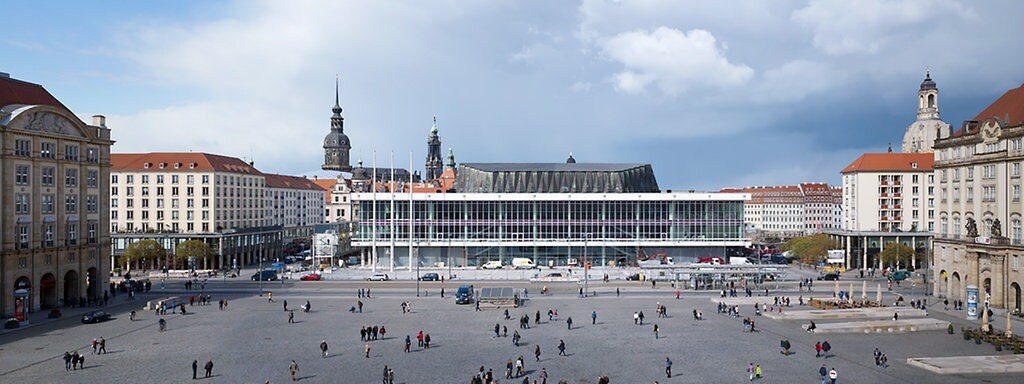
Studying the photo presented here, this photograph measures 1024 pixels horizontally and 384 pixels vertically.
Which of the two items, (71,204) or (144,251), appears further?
(144,251)

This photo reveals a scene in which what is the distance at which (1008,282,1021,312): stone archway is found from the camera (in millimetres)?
70688

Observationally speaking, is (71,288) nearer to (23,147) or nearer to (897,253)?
(23,147)

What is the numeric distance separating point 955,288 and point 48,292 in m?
84.2

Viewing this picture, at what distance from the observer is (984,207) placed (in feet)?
248

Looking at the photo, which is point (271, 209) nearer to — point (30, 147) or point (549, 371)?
point (30, 147)

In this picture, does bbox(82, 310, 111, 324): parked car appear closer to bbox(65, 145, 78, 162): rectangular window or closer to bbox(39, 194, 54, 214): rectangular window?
bbox(39, 194, 54, 214): rectangular window

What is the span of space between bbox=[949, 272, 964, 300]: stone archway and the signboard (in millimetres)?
11100

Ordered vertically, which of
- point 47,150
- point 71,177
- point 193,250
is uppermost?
point 47,150

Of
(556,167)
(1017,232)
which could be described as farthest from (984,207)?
(556,167)

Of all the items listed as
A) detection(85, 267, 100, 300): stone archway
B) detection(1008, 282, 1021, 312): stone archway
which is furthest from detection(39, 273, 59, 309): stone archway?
detection(1008, 282, 1021, 312): stone archway

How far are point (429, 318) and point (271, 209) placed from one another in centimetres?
9047

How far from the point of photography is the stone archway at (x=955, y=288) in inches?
3123

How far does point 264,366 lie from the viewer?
48500 millimetres

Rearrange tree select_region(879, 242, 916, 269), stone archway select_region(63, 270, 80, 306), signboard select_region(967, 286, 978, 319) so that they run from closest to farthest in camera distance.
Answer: signboard select_region(967, 286, 978, 319) < stone archway select_region(63, 270, 80, 306) < tree select_region(879, 242, 916, 269)
